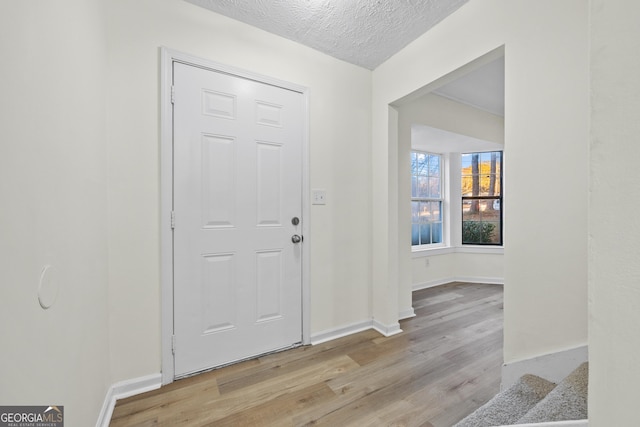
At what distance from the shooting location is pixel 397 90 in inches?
85.4

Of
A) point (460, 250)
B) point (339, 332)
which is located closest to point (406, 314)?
point (339, 332)

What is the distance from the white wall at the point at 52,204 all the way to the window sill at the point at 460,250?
3587 millimetres

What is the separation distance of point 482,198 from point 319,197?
343cm

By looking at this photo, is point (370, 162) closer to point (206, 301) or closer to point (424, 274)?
point (206, 301)

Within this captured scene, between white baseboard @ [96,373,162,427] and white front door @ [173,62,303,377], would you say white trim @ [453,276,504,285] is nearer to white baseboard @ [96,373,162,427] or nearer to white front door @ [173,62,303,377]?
white front door @ [173,62,303,377]

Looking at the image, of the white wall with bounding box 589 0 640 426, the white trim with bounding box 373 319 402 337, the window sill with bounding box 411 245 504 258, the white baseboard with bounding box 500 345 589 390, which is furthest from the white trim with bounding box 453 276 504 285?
the white wall with bounding box 589 0 640 426

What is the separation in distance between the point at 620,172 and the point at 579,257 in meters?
1.11

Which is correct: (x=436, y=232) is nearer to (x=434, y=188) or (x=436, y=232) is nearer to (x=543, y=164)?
(x=434, y=188)

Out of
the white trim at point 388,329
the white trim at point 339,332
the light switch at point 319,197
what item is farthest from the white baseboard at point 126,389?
the white trim at point 388,329

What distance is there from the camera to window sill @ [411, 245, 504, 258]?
12.5 feet

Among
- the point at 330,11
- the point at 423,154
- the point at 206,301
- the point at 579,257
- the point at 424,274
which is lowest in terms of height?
the point at 424,274

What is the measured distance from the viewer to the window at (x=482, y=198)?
415 cm

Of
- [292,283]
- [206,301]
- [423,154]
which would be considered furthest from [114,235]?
[423,154]

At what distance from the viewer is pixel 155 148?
1.59 meters
